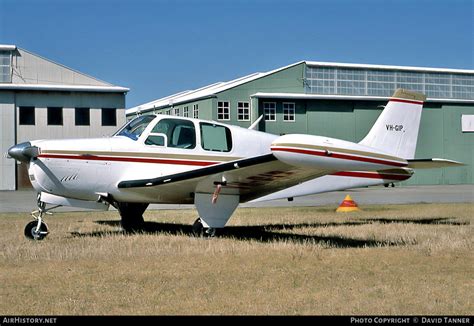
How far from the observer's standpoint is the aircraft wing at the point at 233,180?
9.45 meters

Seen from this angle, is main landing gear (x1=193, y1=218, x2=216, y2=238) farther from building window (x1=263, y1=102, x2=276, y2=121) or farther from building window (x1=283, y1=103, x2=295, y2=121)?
building window (x1=283, y1=103, x2=295, y2=121)

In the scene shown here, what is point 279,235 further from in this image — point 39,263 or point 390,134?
point 39,263

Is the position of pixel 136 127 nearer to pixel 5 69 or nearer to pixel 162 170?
pixel 162 170

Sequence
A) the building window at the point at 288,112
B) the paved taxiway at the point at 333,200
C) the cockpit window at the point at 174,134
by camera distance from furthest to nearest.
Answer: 1. the building window at the point at 288,112
2. the paved taxiway at the point at 333,200
3. the cockpit window at the point at 174,134

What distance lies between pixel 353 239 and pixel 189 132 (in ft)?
11.3

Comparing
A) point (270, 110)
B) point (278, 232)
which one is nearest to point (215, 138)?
point (278, 232)

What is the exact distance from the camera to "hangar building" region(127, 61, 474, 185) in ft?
149

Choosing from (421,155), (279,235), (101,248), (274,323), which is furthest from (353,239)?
(421,155)

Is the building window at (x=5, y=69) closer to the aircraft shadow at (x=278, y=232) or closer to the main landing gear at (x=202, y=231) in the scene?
the aircraft shadow at (x=278, y=232)

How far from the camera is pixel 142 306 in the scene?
18.1 ft

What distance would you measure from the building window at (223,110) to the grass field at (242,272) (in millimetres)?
32711

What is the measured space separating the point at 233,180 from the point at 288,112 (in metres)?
36.2

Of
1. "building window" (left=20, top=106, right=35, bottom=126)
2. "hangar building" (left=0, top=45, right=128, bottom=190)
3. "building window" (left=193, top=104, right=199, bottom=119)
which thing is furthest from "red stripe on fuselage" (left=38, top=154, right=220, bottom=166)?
"building window" (left=193, top=104, right=199, bottom=119)

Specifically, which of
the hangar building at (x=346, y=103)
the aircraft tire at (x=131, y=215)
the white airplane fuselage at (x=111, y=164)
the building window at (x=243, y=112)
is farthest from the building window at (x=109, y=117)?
the white airplane fuselage at (x=111, y=164)
